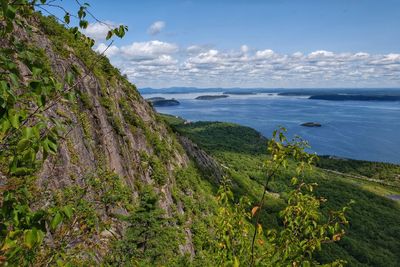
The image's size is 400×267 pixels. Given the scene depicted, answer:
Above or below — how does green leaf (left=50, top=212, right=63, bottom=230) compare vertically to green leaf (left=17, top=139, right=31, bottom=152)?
below

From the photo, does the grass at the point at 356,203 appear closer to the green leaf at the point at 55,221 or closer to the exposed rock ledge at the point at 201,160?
the exposed rock ledge at the point at 201,160

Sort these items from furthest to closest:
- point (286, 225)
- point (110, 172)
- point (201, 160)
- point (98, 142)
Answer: point (201, 160) → point (98, 142) → point (110, 172) → point (286, 225)

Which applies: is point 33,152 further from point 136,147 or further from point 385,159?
point 385,159

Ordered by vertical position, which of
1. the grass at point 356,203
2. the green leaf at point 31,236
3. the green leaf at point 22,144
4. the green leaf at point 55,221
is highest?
the green leaf at point 22,144

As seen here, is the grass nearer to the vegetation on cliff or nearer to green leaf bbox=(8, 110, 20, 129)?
the vegetation on cliff

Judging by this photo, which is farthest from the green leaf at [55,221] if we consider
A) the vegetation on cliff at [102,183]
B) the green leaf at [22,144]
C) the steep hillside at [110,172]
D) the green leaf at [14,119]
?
the steep hillside at [110,172]

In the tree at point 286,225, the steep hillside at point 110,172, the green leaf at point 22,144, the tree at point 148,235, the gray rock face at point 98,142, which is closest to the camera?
the green leaf at point 22,144

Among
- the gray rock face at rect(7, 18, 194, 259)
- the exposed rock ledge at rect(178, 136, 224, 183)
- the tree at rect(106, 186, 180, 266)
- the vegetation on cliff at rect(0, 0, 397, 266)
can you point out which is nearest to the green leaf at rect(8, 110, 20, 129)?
the vegetation on cliff at rect(0, 0, 397, 266)

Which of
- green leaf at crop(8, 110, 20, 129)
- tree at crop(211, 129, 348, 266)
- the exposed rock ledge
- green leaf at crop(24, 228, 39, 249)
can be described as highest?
green leaf at crop(8, 110, 20, 129)

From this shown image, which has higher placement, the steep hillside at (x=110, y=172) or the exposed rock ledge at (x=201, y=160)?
the steep hillside at (x=110, y=172)

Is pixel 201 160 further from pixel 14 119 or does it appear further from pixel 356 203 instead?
pixel 14 119

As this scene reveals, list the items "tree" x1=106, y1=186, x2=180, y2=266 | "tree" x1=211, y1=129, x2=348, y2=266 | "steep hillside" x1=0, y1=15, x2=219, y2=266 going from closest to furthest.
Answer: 1. "tree" x1=211, y1=129, x2=348, y2=266
2. "steep hillside" x1=0, y1=15, x2=219, y2=266
3. "tree" x1=106, y1=186, x2=180, y2=266

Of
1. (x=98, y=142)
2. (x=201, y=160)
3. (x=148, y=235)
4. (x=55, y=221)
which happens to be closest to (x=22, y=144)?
(x=55, y=221)

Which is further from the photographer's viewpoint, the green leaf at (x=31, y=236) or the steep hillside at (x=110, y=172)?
the steep hillside at (x=110, y=172)
